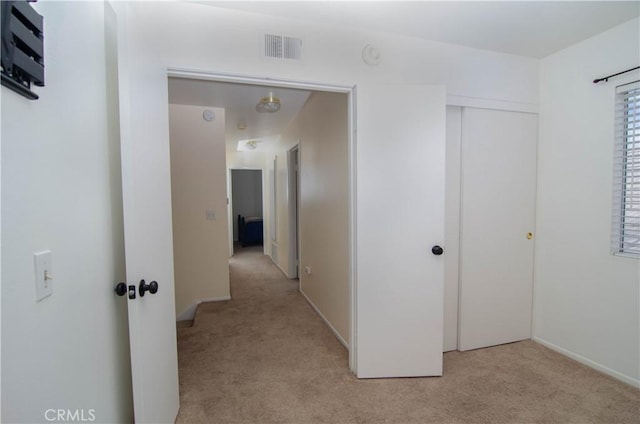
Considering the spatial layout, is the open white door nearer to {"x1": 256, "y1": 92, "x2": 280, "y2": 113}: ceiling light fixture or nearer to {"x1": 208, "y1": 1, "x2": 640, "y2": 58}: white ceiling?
{"x1": 208, "y1": 1, "x2": 640, "y2": 58}: white ceiling

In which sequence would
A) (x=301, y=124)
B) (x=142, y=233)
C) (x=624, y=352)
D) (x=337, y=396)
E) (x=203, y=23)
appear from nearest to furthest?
(x=142, y=233) < (x=203, y=23) < (x=337, y=396) < (x=624, y=352) < (x=301, y=124)

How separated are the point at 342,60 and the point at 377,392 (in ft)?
7.46

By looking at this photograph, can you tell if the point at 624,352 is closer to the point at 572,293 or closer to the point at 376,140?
the point at 572,293

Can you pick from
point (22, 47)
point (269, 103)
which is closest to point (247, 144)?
point (269, 103)

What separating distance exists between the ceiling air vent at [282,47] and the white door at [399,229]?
1.64 feet

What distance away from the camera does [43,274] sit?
2.62 ft

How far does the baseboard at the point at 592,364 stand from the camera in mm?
2000

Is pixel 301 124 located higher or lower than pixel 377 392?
higher

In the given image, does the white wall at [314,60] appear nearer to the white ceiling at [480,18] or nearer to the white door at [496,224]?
the white ceiling at [480,18]

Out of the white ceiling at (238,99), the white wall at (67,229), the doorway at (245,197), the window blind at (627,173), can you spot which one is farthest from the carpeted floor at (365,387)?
the doorway at (245,197)

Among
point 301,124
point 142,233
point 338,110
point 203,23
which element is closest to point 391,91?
point 338,110

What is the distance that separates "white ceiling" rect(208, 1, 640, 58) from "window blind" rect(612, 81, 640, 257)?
0.53m

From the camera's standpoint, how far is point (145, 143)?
1.32m

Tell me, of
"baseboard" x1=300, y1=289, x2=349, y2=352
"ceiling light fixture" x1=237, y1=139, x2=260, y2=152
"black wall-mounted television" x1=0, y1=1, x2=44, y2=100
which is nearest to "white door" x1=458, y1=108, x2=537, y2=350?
"baseboard" x1=300, y1=289, x2=349, y2=352
